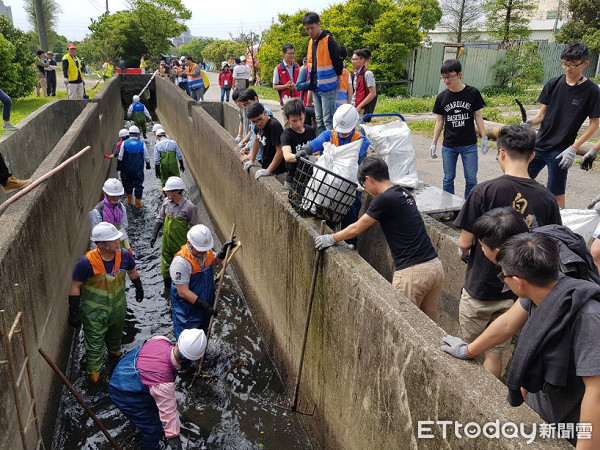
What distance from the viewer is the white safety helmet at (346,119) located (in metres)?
4.87

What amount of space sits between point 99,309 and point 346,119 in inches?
132

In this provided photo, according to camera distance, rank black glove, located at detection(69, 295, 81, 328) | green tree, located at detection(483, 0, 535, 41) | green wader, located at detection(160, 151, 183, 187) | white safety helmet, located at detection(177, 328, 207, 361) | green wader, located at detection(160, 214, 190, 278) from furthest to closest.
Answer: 1. green tree, located at detection(483, 0, 535, 41)
2. green wader, located at detection(160, 151, 183, 187)
3. green wader, located at detection(160, 214, 190, 278)
4. black glove, located at detection(69, 295, 81, 328)
5. white safety helmet, located at detection(177, 328, 207, 361)

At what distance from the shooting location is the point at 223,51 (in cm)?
6100

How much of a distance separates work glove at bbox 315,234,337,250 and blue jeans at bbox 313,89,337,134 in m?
3.82

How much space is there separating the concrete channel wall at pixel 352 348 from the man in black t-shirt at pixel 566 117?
9.09 ft

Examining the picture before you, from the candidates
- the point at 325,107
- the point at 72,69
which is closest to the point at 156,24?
the point at 72,69

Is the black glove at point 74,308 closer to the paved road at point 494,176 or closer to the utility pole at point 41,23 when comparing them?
the paved road at point 494,176

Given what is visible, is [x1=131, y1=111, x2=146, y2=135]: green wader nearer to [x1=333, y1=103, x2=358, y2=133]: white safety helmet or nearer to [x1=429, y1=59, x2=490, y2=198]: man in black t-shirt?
[x1=429, y1=59, x2=490, y2=198]: man in black t-shirt

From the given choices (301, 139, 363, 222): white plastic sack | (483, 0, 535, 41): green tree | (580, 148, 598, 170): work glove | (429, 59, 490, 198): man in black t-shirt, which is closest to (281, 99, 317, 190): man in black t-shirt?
(301, 139, 363, 222): white plastic sack

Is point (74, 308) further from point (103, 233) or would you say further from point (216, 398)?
point (216, 398)

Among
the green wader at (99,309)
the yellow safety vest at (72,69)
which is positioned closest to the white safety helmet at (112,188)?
the green wader at (99,309)

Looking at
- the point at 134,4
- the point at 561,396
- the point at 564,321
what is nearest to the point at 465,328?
the point at 561,396

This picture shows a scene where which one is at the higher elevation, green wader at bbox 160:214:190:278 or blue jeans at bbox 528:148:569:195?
blue jeans at bbox 528:148:569:195

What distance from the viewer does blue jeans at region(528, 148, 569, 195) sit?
212 inches
